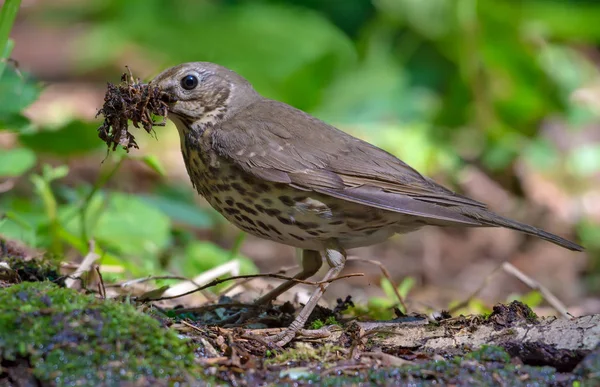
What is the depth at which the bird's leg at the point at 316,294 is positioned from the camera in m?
2.96

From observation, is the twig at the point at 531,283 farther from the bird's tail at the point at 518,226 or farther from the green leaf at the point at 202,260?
the green leaf at the point at 202,260

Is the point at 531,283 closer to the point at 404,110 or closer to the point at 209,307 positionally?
the point at 209,307

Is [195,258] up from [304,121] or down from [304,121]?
down

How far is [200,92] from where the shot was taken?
150 inches

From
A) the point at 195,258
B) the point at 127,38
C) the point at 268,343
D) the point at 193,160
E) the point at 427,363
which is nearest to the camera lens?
the point at 427,363

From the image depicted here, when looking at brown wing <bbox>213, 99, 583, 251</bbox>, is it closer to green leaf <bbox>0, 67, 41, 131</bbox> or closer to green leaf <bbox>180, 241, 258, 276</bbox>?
green leaf <bbox>0, 67, 41, 131</bbox>

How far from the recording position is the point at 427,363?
2.58 metres

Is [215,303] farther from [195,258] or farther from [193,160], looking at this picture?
[195,258]

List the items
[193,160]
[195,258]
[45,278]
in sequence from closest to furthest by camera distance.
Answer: [45,278] < [193,160] < [195,258]

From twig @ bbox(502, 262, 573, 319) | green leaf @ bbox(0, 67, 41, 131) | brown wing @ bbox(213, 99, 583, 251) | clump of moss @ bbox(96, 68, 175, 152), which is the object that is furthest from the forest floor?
green leaf @ bbox(0, 67, 41, 131)

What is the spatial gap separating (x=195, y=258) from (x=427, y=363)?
2.59 metres

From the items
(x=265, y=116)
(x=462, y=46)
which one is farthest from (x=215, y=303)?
(x=462, y=46)

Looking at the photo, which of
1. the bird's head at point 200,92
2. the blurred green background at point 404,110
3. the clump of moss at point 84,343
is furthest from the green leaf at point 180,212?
the clump of moss at point 84,343

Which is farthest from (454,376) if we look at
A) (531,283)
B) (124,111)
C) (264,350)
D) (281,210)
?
(124,111)
